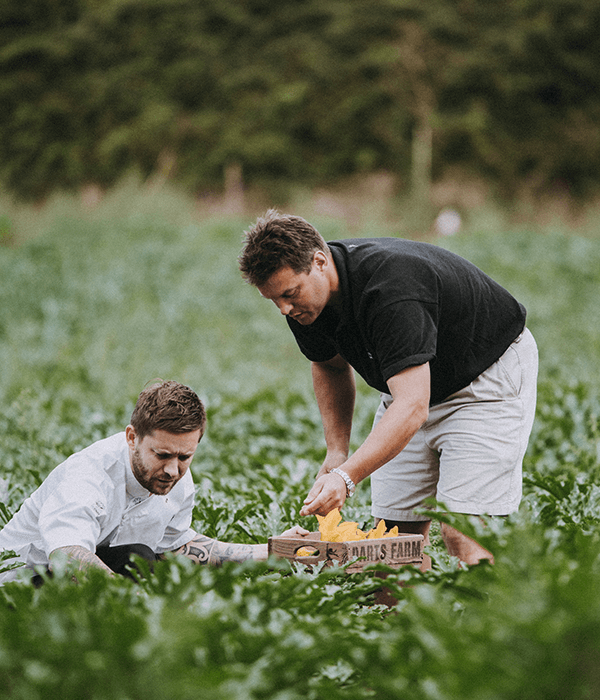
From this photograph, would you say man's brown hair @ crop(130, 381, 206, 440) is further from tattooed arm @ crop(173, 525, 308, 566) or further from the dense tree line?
the dense tree line

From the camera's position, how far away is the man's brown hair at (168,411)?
3230 mm

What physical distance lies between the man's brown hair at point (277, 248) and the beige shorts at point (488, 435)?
1.00 meters

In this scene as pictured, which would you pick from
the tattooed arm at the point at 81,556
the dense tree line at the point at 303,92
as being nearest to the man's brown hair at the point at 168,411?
the tattooed arm at the point at 81,556

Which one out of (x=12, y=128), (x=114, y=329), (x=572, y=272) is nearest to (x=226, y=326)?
(x=114, y=329)

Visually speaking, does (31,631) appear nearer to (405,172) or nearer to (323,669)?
(323,669)

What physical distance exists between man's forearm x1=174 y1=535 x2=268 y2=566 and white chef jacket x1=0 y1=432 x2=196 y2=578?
0.14m

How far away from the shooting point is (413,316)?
3248 mm

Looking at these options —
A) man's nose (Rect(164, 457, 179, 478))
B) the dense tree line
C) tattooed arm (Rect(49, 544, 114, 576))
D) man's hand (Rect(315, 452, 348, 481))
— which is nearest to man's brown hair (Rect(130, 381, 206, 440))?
man's nose (Rect(164, 457, 179, 478))

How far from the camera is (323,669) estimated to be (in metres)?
2.55

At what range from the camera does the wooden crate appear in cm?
329

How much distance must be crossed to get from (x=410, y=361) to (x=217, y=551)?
128cm

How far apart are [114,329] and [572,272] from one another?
26.9 feet

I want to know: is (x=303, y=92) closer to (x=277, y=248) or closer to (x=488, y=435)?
(x=488, y=435)

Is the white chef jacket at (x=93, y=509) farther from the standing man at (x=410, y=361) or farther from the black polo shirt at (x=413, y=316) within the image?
the black polo shirt at (x=413, y=316)
